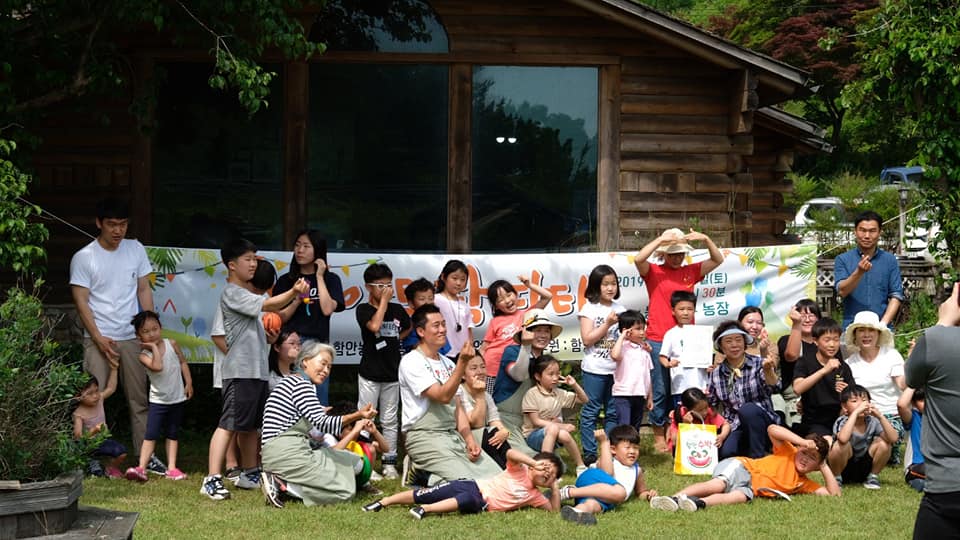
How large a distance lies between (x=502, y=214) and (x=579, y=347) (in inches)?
77.0

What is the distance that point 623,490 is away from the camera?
8102mm

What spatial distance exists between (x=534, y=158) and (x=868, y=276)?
361 centimetres

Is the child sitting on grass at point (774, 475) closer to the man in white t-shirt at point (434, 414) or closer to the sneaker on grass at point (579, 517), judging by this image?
the sneaker on grass at point (579, 517)

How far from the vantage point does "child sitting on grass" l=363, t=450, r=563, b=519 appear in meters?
7.98

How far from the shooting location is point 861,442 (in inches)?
359

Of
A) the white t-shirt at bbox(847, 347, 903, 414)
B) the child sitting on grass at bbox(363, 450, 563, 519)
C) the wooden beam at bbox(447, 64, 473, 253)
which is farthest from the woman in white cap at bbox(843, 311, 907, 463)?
the wooden beam at bbox(447, 64, 473, 253)

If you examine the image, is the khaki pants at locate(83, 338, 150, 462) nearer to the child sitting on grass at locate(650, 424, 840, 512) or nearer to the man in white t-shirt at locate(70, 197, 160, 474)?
the man in white t-shirt at locate(70, 197, 160, 474)

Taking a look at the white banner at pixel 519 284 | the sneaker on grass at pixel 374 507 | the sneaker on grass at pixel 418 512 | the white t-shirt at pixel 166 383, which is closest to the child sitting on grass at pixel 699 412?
the white banner at pixel 519 284

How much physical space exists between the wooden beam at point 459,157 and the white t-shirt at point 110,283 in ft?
11.7

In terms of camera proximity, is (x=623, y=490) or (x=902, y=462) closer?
(x=623, y=490)

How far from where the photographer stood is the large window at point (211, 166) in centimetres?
1201

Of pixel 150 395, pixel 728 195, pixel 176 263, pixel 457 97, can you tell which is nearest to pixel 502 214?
pixel 457 97

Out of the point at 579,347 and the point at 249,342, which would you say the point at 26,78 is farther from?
the point at 579,347

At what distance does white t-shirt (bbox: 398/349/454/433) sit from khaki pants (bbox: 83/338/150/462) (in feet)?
7.28
